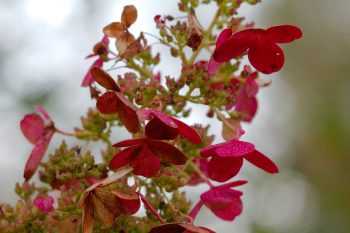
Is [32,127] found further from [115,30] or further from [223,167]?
[223,167]

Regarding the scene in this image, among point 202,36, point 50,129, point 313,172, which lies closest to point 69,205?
point 50,129

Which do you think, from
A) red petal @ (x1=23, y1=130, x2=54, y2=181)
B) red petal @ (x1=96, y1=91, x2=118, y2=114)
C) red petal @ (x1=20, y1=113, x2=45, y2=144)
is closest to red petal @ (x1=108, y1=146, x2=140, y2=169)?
red petal @ (x1=96, y1=91, x2=118, y2=114)

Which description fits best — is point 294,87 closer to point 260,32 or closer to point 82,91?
point 82,91

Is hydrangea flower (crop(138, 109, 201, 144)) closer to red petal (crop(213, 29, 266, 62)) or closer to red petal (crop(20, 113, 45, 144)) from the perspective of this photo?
red petal (crop(213, 29, 266, 62))

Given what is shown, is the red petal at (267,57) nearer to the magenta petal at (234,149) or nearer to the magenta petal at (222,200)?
the magenta petal at (234,149)

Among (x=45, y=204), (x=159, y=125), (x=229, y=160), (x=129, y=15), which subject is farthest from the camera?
(x=129, y=15)

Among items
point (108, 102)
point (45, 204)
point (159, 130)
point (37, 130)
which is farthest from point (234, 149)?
point (37, 130)
